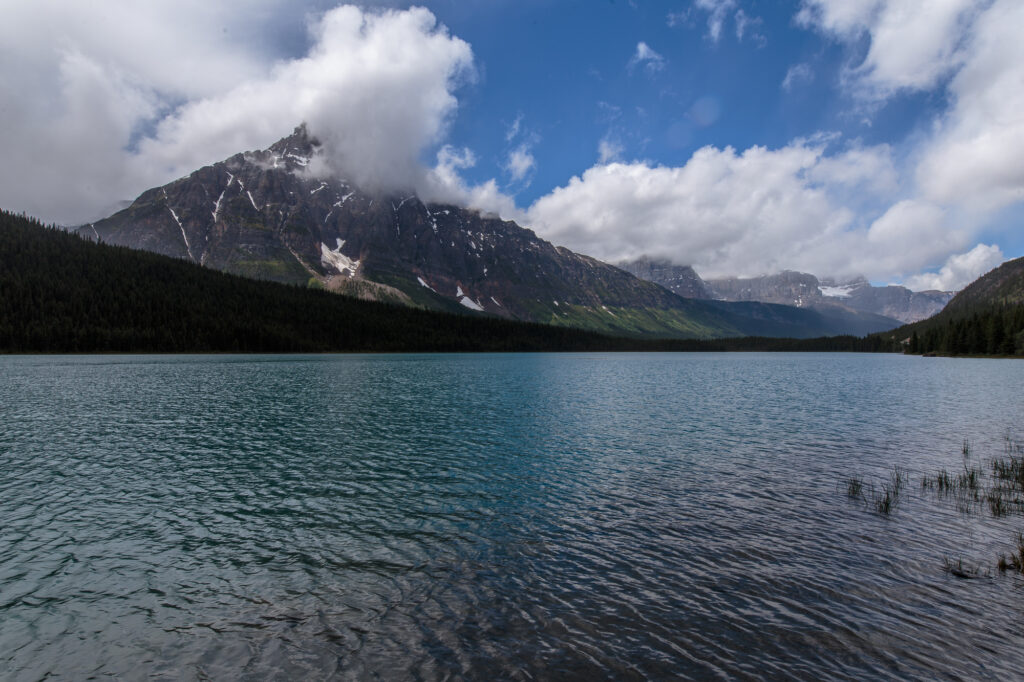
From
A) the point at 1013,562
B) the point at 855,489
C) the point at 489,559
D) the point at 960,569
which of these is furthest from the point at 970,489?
the point at 489,559

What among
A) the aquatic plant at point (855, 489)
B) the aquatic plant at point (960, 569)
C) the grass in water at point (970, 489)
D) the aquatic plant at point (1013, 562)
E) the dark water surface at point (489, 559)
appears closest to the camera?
the dark water surface at point (489, 559)

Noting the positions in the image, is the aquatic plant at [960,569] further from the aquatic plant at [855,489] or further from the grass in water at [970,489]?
the aquatic plant at [855,489]

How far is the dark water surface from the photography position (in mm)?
12469

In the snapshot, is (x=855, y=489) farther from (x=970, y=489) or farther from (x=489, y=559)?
(x=489, y=559)

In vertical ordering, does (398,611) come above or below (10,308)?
below

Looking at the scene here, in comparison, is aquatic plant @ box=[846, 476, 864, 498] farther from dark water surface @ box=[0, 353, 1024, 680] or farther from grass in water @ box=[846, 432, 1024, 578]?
dark water surface @ box=[0, 353, 1024, 680]

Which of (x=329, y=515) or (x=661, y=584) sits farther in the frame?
(x=329, y=515)

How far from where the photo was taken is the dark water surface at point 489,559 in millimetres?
12469

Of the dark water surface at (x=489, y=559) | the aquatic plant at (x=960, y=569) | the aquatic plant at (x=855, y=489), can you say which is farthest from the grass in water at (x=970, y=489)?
the aquatic plant at (x=960, y=569)

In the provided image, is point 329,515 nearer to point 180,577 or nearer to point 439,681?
point 180,577

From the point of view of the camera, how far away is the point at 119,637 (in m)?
13.4

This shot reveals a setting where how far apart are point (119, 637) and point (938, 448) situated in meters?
49.2

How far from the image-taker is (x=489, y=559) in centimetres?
1828

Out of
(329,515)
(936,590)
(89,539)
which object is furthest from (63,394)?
(936,590)
